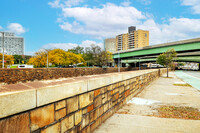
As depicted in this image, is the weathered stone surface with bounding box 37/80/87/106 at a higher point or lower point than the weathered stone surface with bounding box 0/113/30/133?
higher

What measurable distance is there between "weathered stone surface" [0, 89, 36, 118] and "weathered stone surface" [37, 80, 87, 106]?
12 cm

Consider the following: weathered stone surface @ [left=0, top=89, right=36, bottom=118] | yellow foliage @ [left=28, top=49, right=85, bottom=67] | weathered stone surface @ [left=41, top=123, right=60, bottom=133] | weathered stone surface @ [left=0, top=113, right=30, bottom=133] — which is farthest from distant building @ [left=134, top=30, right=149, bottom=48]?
weathered stone surface @ [left=0, top=113, right=30, bottom=133]

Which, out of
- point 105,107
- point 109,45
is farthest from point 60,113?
point 109,45

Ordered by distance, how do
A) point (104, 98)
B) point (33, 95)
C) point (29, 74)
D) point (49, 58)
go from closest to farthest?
point (33, 95) < point (104, 98) < point (29, 74) < point (49, 58)

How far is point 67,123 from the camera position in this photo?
2.70 metres

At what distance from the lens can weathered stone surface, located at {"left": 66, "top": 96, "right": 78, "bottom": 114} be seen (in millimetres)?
2746

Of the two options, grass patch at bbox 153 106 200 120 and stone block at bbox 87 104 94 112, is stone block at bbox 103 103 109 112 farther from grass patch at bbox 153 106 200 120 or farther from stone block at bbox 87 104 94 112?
grass patch at bbox 153 106 200 120

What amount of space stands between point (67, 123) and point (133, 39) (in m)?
148

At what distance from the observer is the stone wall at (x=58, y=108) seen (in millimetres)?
1812

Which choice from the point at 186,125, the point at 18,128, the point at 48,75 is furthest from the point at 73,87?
the point at 48,75

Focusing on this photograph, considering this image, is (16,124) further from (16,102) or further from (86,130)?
(86,130)

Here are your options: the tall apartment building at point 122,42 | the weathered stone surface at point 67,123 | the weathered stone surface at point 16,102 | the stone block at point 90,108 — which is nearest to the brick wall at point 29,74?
the stone block at point 90,108

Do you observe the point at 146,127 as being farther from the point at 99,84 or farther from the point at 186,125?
the point at 99,84

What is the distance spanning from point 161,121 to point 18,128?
3886 millimetres
